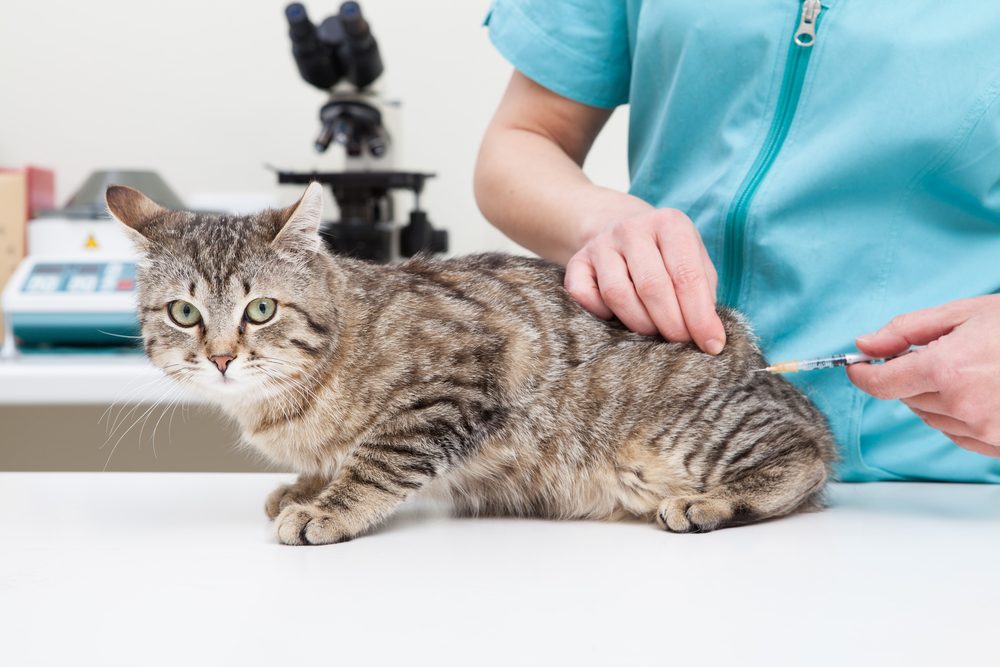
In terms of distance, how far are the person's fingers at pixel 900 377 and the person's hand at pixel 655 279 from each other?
181 mm

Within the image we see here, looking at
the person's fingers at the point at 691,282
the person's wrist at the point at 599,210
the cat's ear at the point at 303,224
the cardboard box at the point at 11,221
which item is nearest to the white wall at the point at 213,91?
the cardboard box at the point at 11,221

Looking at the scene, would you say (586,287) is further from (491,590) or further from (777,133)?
(491,590)

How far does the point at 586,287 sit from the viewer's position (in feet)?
3.84

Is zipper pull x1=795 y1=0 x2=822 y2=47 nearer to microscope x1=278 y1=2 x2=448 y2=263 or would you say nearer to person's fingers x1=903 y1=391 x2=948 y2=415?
person's fingers x1=903 y1=391 x2=948 y2=415

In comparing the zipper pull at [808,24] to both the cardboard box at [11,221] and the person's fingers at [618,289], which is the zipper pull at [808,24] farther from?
the cardboard box at [11,221]

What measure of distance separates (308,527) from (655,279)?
0.48m

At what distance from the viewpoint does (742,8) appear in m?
1.23

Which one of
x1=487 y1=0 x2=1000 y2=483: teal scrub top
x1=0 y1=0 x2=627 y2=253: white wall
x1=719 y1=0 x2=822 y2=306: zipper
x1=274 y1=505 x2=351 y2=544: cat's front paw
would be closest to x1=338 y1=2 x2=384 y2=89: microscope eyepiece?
x1=0 y1=0 x2=627 y2=253: white wall

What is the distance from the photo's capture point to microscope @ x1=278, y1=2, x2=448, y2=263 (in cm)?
220

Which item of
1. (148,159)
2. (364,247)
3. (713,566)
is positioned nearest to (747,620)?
(713,566)

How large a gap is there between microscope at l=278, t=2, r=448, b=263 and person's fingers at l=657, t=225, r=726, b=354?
44.2 inches

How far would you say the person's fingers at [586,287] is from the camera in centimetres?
117

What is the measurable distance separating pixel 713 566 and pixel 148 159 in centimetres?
230

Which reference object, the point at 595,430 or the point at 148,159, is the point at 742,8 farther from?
the point at 148,159
